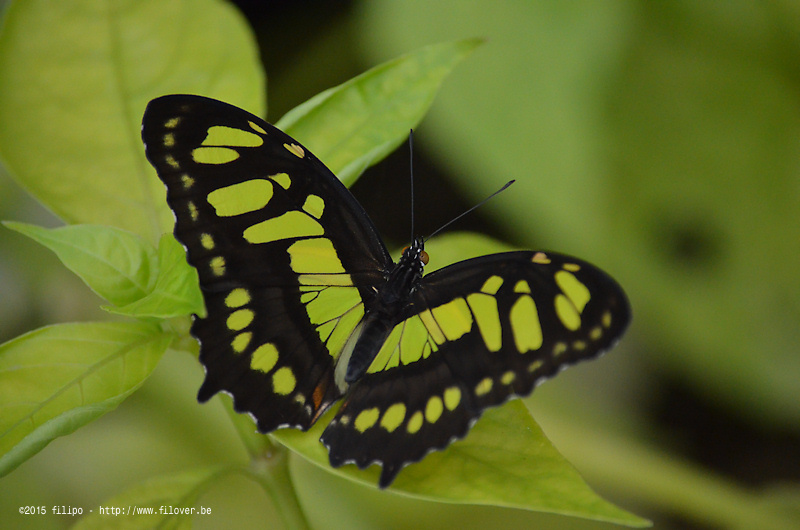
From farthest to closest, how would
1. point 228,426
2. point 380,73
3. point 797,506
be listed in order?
point 797,506, point 228,426, point 380,73

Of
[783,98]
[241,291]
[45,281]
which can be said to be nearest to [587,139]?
[783,98]

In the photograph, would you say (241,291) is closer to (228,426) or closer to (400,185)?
(228,426)

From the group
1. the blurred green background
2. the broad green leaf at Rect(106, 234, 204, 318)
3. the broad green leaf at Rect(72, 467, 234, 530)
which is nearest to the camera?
the broad green leaf at Rect(106, 234, 204, 318)

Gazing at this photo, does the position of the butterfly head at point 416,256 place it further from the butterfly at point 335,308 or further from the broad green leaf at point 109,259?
the broad green leaf at point 109,259

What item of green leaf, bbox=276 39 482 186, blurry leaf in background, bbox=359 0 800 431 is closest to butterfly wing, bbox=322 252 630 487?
green leaf, bbox=276 39 482 186

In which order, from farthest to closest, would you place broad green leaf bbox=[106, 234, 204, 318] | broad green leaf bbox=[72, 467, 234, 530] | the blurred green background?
the blurred green background < broad green leaf bbox=[72, 467, 234, 530] < broad green leaf bbox=[106, 234, 204, 318]

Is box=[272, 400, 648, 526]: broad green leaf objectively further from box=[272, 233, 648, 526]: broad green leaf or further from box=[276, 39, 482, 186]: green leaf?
box=[276, 39, 482, 186]: green leaf

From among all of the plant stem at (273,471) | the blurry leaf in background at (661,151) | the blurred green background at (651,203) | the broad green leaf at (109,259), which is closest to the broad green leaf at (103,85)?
the broad green leaf at (109,259)
